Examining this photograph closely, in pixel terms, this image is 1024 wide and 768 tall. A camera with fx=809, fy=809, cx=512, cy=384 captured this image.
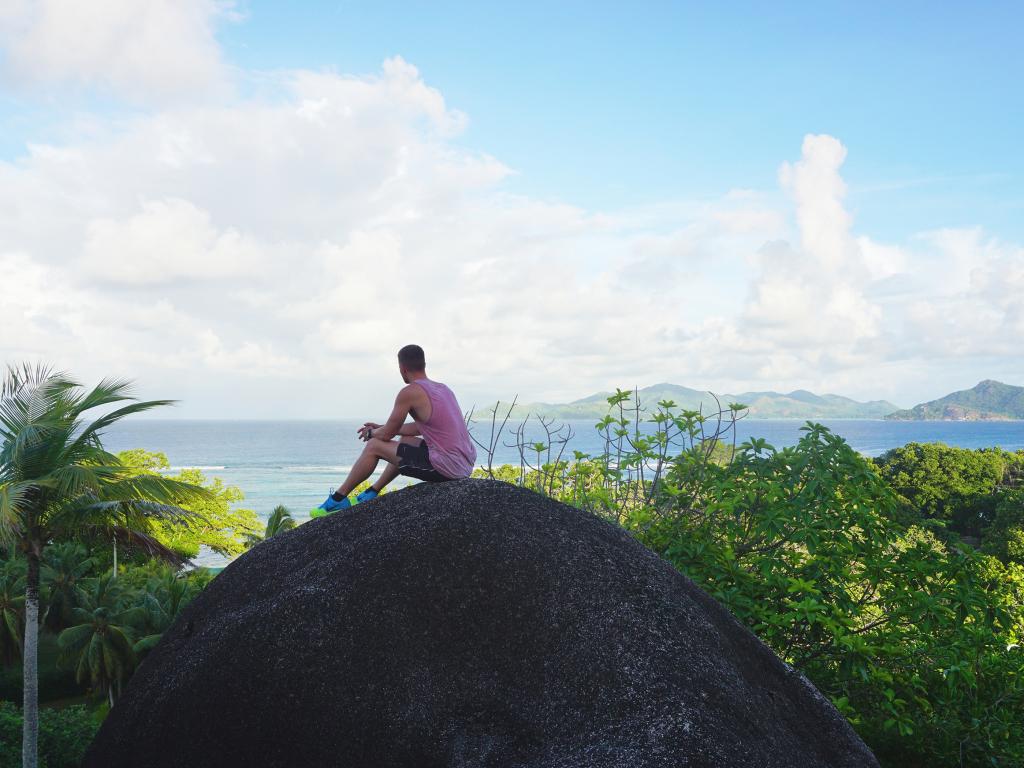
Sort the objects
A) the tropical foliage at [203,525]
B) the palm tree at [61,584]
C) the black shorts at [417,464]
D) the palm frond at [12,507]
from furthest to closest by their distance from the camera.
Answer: the tropical foliage at [203,525], the palm tree at [61,584], the palm frond at [12,507], the black shorts at [417,464]

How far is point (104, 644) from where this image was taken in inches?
1027

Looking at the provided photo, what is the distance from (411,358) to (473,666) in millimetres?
3180

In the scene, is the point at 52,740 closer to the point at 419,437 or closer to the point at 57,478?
the point at 57,478

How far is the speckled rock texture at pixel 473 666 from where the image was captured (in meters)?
5.07

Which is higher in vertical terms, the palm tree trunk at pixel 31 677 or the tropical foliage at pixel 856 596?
the tropical foliage at pixel 856 596

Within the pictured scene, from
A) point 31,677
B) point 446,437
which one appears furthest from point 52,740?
point 446,437

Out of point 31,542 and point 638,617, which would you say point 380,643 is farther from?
point 31,542

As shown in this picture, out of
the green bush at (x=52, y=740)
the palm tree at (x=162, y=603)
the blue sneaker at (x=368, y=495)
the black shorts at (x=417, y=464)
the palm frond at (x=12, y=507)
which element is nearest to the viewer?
the black shorts at (x=417, y=464)

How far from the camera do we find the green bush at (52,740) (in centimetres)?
1883

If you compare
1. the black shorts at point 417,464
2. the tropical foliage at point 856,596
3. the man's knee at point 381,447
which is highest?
the man's knee at point 381,447

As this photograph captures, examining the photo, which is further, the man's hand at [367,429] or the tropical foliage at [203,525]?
the tropical foliage at [203,525]

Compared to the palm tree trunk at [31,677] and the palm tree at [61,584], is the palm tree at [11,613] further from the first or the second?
the palm tree trunk at [31,677]

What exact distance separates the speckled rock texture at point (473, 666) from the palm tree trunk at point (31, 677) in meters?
12.0

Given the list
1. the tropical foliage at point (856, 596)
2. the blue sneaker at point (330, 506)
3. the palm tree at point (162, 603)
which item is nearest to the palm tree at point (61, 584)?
the palm tree at point (162, 603)
